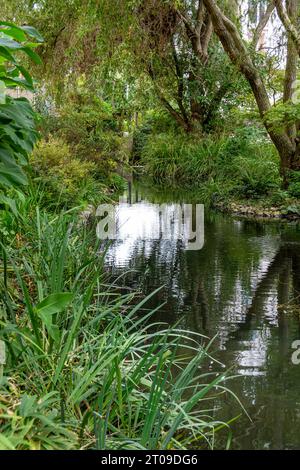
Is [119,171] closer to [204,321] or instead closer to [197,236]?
[197,236]

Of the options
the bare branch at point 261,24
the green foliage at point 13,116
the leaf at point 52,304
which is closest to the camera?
the green foliage at point 13,116

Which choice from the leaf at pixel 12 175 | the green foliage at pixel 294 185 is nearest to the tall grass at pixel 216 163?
the green foliage at pixel 294 185

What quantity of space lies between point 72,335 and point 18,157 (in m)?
0.81

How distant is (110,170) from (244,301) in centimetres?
852

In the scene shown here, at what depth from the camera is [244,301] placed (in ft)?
16.2

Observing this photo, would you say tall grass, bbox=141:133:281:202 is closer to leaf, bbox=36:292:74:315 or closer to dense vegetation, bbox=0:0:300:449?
dense vegetation, bbox=0:0:300:449

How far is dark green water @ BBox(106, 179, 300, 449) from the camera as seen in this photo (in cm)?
293

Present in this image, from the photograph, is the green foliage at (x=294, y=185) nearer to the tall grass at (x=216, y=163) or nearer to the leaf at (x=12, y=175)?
the tall grass at (x=216, y=163)

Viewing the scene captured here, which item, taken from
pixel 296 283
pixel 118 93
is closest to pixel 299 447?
pixel 296 283

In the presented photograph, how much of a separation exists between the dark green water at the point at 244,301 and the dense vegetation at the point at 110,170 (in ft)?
0.68

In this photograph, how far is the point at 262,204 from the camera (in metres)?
11.1

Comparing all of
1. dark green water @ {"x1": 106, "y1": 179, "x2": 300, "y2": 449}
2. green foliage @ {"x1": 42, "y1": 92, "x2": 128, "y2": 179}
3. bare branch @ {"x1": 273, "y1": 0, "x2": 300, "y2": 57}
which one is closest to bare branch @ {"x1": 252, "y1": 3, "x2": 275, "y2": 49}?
green foliage @ {"x1": 42, "y1": 92, "x2": 128, "y2": 179}

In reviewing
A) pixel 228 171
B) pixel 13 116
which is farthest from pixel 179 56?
pixel 13 116

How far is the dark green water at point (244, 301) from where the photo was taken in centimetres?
293
